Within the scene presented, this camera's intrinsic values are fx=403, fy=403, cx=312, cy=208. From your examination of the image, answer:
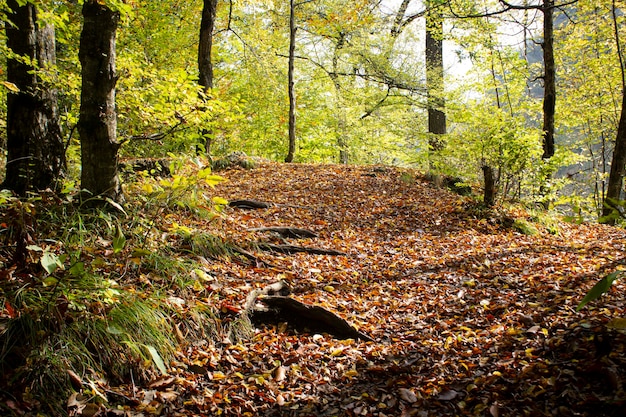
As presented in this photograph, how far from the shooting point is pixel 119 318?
9.42 ft

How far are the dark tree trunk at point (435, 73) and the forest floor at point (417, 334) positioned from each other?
21.0 ft

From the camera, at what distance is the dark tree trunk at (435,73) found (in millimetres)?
12438

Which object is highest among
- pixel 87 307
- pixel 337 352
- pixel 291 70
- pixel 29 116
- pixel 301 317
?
pixel 291 70

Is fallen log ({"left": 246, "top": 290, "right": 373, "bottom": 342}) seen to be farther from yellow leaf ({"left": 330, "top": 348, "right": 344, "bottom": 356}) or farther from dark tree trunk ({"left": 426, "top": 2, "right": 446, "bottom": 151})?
dark tree trunk ({"left": 426, "top": 2, "right": 446, "bottom": 151})

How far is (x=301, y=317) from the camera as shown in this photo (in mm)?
3902

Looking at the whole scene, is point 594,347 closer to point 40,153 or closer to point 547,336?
point 547,336

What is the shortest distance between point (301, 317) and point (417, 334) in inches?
43.3

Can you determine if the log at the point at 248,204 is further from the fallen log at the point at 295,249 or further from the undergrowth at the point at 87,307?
the undergrowth at the point at 87,307

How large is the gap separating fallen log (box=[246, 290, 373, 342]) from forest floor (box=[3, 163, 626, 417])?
0.10 meters

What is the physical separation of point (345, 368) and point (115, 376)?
169cm

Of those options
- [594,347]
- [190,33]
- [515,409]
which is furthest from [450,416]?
[190,33]

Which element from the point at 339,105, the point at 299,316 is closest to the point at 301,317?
the point at 299,316

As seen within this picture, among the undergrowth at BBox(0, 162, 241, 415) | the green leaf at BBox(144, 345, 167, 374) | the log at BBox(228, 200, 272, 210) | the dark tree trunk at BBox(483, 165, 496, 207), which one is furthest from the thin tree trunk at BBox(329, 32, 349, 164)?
the green leaf at BBox(144, 345, 167, 374)

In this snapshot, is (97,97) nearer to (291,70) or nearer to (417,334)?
(417,334)
